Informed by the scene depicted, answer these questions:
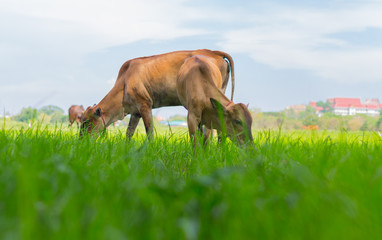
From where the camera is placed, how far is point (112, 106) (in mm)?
9148

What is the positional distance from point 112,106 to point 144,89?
3.26 ft

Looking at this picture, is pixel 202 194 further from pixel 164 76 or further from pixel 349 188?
pixel 164 76

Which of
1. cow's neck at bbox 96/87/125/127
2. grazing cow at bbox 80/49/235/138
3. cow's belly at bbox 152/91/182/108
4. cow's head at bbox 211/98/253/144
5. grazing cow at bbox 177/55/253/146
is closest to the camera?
cow's head at bbox 211/98/253/144

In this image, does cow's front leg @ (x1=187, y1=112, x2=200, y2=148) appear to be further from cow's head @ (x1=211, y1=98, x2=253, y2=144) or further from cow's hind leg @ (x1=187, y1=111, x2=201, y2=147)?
cow's head @ (x1=211, y1=98, x2=253, y2=144)

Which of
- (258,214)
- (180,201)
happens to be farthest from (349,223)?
(180,201)

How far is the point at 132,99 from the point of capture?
349 inches

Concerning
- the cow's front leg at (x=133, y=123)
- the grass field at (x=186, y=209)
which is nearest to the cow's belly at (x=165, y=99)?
the cow's front leg at (x=133, y=123)

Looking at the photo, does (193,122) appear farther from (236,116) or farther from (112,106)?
(112,106)

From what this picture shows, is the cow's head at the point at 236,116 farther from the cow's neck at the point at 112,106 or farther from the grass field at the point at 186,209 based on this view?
the cow's neck at the point at 112,106

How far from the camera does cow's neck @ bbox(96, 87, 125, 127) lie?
912 centimetres

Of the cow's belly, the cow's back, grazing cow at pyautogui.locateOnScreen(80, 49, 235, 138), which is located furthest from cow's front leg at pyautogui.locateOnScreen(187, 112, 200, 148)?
the cow's belly

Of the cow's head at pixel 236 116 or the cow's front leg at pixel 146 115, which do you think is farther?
the cow's front leg at pixel 146 115

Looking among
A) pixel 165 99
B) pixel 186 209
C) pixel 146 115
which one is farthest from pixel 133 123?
pixel 186 209

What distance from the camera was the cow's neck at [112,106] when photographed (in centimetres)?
912
